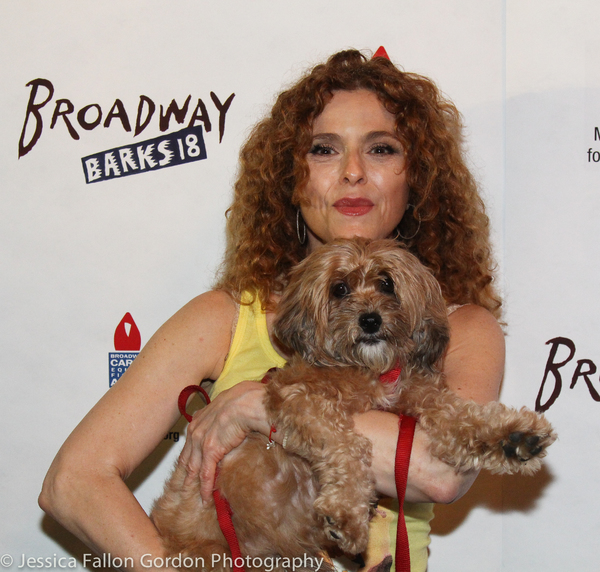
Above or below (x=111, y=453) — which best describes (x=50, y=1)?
above

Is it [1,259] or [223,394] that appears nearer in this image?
[223,394]

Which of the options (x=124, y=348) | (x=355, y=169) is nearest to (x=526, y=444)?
(x=355, y=169)

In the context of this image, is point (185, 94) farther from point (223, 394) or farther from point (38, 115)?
point (223, 394)

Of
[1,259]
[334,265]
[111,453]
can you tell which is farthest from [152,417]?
[1,259]

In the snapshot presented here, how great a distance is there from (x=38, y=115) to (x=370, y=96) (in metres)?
2.12

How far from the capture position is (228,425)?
2.57m

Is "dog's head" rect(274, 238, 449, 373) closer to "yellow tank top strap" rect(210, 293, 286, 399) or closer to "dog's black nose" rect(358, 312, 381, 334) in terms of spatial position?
"dog's black nose" rect(358, 312, 381, 334)

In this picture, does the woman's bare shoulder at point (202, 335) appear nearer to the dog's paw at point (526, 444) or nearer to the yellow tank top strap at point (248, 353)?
the yellow tank top strap at point (248, 353)

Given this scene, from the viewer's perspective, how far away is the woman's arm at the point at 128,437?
8.43ft

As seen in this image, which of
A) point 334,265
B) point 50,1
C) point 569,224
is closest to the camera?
point 334,265

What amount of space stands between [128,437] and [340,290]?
1132 mm

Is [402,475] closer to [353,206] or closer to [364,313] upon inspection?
[364,313]

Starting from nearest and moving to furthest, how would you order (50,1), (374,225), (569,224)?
(374,225) < (569,224) < (50,1)

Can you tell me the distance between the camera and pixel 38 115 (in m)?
3.87
